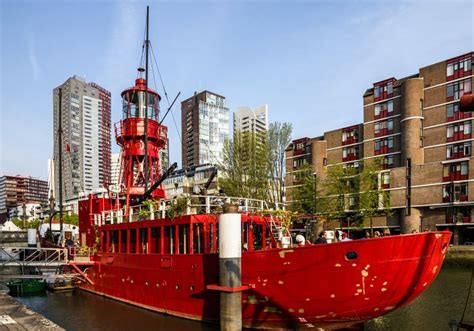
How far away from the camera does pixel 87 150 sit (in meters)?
134

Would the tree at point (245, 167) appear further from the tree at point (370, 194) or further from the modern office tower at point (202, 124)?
the modern office tower at point (202, 124)

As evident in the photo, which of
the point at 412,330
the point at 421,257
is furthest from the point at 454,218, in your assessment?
the point at 421,257

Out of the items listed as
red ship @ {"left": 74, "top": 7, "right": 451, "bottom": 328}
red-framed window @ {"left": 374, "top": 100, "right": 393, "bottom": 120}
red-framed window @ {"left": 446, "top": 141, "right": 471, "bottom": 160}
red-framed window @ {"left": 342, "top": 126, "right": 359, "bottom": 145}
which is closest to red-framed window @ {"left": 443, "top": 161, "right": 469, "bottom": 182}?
red-framed window @ {"left": 446, "top": 141, "right": 471, "bottom": 160}

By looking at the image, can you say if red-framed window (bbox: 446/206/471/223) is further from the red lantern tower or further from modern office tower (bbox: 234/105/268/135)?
modern office tower (bbox: 234/105/268/135)

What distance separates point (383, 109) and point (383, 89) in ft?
9.27

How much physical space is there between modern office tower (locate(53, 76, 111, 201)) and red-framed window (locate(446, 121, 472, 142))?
97.7 meters

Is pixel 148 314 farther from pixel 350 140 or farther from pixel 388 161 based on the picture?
pixel 350 140

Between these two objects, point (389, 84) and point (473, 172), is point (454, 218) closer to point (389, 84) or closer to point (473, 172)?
point (473, 172)

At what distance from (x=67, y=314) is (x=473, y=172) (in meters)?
43.9

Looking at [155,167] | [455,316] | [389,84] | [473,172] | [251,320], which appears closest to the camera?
[251,320]

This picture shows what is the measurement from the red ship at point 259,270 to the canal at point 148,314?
1.83ft

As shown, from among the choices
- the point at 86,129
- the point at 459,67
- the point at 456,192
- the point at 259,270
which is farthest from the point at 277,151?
the point at 86,129

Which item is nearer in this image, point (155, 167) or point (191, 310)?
point (191, 310)

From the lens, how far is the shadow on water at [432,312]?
48.5ft
